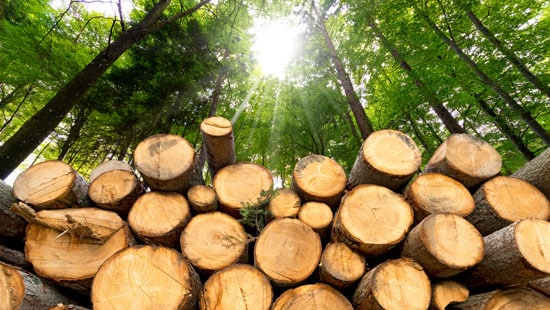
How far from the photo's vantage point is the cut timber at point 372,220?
1501 mm

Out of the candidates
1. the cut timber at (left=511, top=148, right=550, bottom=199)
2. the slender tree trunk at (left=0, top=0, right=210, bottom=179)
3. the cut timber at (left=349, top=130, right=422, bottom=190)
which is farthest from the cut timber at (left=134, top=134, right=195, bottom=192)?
the cut timber at (left=511, top=148, right=550, bottom=199)

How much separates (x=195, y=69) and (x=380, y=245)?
24.0 feet

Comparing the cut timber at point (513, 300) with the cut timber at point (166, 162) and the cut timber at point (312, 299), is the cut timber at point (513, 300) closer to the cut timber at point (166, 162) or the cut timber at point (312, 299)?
the cut timber at point (312, 299)

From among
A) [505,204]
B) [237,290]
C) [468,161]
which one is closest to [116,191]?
[237,290]

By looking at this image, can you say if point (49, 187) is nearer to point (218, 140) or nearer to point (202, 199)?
point (202, 199)

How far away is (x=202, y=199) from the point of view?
185 centimetres

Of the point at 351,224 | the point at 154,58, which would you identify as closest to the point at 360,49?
the point at 154,58

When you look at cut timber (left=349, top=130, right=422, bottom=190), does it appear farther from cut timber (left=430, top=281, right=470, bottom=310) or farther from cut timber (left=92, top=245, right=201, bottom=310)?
cut timber (left=92, top=245, right=201, bottom=310)

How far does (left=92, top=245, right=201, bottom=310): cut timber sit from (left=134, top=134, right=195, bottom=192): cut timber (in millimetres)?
538

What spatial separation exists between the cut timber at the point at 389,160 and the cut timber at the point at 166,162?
1373 mm

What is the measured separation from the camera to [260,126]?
10.1 metres

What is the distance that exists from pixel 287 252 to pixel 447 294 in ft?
3.29

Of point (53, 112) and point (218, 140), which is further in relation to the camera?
point (53, 112)

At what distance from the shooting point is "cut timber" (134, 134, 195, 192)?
180 cm
